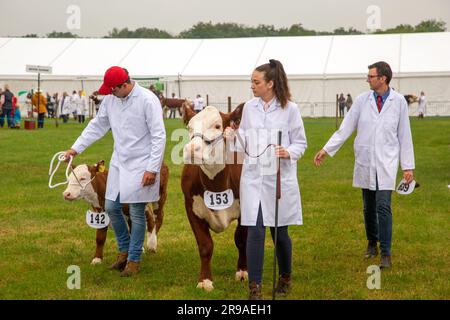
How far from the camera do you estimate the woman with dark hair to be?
615 centimetres

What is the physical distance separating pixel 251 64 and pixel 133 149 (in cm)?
4141

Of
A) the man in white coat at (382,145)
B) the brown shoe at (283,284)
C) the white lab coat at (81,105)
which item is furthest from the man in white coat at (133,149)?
the white lab coat at (81,105)

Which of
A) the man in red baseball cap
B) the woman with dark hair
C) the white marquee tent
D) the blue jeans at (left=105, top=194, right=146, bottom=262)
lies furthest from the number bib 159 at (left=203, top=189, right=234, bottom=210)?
the white marquee tent

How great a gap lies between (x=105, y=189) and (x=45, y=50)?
45.4 metres

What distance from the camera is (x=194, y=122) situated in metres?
6.40

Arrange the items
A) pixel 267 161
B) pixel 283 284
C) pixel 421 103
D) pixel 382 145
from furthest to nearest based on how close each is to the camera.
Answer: pixel 421 103
pixel 382 145
pixel 283 284
pixel 267 161

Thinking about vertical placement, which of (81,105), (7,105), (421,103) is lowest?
(7,105)

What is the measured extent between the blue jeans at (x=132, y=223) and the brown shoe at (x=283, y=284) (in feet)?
5.42

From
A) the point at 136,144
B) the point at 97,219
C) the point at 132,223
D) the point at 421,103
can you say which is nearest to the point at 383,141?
the point at 136,144

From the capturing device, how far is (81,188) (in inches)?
317

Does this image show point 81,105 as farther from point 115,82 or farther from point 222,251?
point 115,82

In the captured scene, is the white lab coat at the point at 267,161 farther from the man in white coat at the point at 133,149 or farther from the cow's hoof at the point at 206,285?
the man in white coat at the point at 133,149

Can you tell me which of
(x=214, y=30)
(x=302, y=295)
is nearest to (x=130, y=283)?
(x=302, y=295)
